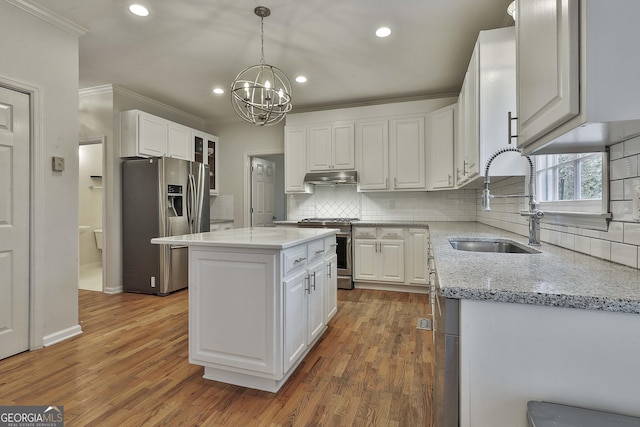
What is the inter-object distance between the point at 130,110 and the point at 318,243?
3.29 m

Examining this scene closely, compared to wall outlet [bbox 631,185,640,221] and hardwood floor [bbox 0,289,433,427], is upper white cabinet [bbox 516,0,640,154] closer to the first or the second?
wall outlet [bbox 631,185,640,221]

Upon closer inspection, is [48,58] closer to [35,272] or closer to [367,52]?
[35,272]

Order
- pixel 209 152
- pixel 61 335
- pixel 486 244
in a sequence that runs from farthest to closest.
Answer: pixel 209 152 → pixel 61 335 → pixel 486 244

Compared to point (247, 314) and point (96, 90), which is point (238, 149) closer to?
point (96, 90)

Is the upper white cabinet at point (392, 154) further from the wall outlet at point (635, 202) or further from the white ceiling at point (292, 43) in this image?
the wall outlet at point (635, 202)

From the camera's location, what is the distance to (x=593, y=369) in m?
0.80

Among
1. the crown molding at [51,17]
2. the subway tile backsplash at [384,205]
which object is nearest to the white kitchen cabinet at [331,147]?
the subway tile backsplash at [384,205]

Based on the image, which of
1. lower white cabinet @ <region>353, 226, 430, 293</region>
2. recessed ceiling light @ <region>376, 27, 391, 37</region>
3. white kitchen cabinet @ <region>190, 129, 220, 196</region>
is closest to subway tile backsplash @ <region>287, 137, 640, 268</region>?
lower white cabinet @ <region>353, 226, 430, 293</region>

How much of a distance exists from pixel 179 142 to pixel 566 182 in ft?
14.6

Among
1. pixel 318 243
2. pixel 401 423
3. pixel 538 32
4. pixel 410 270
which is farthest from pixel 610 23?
pixel 410 270

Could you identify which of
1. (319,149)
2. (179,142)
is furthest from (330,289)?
(179,142)

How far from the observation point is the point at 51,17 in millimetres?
2457

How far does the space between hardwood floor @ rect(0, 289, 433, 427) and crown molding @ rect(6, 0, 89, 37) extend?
2.57m

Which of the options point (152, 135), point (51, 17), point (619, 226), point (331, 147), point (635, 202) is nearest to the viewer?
point (635, 202)
